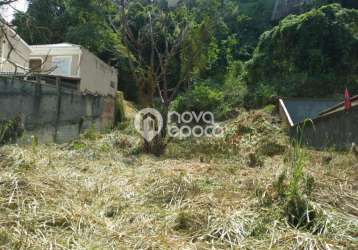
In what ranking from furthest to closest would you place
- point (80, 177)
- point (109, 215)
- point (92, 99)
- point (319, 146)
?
point (92, 99) < point (319, 146) < point (80, 177) < point (109, 215)

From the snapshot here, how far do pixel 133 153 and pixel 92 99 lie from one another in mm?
3539

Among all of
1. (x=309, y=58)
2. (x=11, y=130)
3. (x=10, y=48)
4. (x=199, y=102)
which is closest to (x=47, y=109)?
(x=11, y=130)

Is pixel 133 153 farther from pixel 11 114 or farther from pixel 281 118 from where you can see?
pixel 281 118

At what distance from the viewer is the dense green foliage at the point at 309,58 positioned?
37.4 ft

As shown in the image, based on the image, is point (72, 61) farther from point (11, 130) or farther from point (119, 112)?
point (11, 130)

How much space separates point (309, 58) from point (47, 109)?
9502mm

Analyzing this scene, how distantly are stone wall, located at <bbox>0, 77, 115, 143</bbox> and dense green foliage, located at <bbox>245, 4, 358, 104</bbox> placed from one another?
592cm

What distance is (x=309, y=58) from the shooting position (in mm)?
12062

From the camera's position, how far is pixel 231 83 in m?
13.2

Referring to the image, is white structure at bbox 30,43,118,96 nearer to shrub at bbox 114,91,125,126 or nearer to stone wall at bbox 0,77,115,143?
shrub at bbox 114,91,125,126

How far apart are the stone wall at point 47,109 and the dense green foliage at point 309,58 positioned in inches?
233

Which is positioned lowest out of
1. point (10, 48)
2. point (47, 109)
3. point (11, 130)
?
point (11, 130)

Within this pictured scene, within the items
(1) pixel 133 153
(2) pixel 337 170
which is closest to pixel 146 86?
(1) pixel 133 153

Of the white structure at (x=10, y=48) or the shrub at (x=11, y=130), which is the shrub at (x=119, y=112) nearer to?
the white structure at (x=10, y=48)
